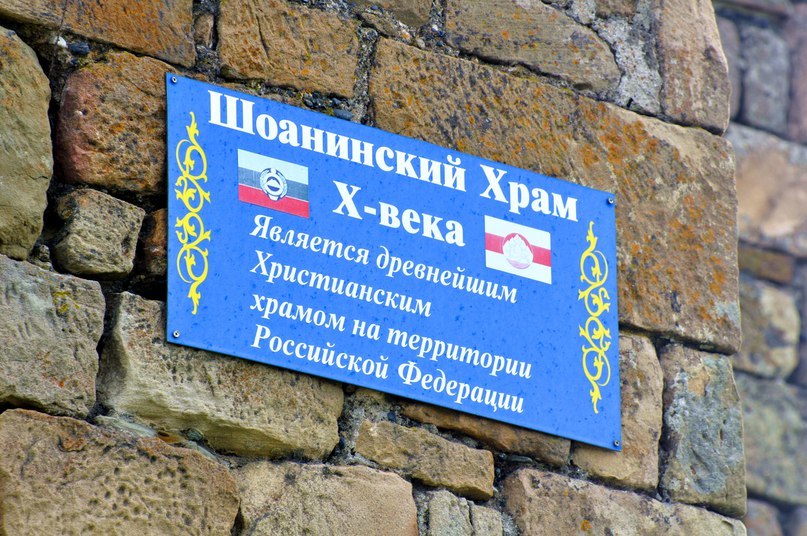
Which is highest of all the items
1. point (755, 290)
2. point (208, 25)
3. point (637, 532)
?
point (755, 290)

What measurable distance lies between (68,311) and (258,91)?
71 cm

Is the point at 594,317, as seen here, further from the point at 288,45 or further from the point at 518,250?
the point at 288,45

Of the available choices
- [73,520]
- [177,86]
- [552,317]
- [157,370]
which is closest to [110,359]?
[157,370]

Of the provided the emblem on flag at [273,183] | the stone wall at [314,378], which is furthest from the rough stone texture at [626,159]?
the emblem on flag at [273,183]

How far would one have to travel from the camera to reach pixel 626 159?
12.1 ft

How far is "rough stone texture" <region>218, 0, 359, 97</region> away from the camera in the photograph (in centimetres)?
326

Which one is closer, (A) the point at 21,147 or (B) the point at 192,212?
(A) the point at 21,147

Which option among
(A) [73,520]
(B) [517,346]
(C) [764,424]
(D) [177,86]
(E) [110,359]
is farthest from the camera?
(C) [764,424]

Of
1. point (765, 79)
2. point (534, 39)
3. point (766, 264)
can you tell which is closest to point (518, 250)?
point (534, 39)

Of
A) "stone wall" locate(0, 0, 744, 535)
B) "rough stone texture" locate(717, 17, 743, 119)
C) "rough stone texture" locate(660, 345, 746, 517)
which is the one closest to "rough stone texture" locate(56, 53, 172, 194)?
"stone wall" locate(0, 0, 744, 535)

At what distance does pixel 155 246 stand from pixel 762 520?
426 cm

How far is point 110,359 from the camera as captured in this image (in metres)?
2.89

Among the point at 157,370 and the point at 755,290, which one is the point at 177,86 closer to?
the point at 157,370

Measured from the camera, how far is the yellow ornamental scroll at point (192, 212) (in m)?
2.98
